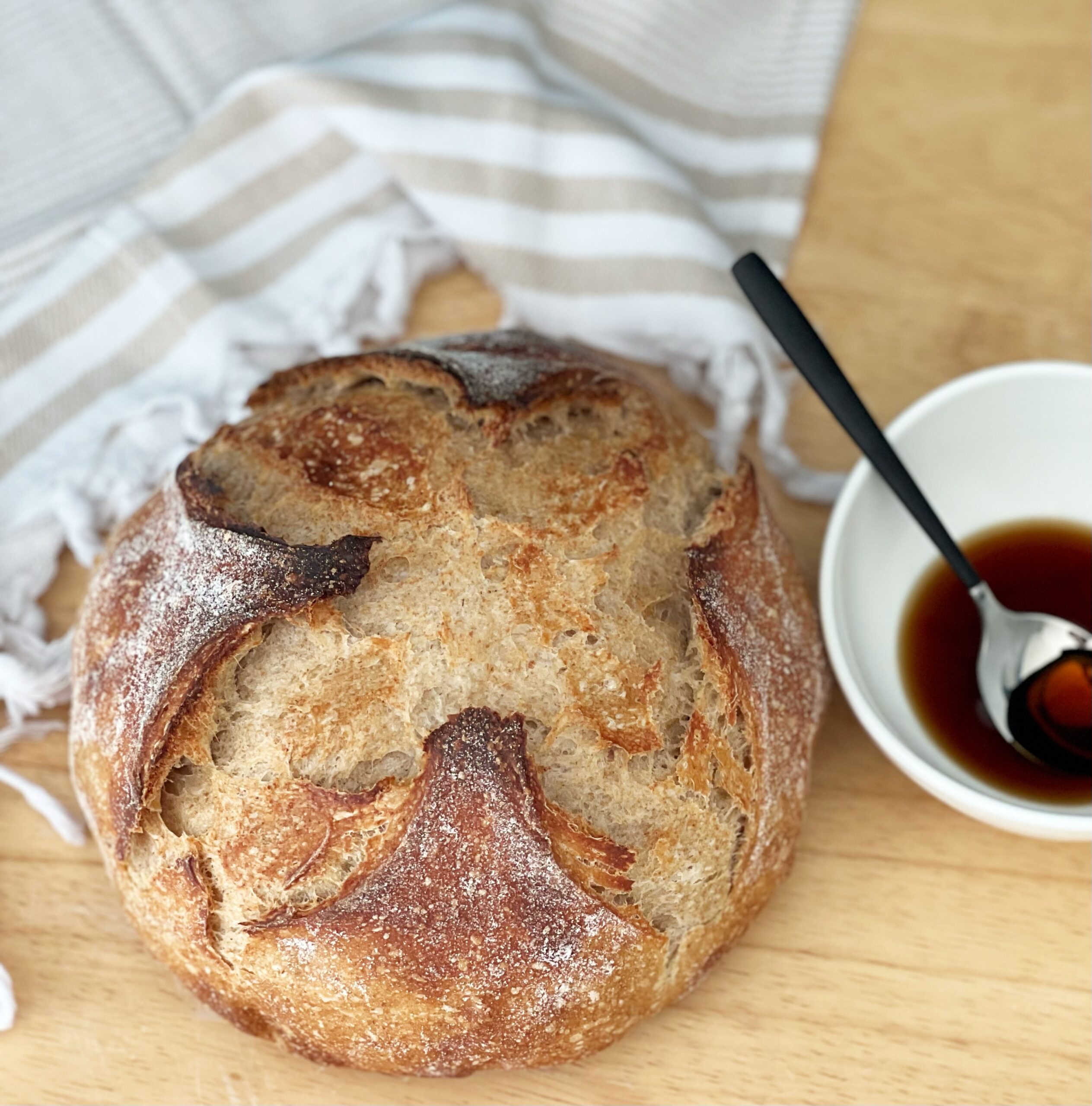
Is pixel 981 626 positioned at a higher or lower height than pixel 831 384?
lower

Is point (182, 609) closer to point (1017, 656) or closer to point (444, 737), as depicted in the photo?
point (444, 737)

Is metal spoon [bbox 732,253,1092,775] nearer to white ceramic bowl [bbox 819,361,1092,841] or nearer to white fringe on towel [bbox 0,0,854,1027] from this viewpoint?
white ceramic bowl [bbox 819,361,1092,841]

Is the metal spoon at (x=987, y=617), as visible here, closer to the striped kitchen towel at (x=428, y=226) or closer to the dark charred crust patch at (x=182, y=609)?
the striped kitchen towel at (x=428, y=226)

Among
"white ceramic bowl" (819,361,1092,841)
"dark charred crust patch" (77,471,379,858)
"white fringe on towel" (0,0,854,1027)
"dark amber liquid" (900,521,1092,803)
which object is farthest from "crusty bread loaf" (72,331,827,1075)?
"white fringe on towel" (0,0,854,1027)

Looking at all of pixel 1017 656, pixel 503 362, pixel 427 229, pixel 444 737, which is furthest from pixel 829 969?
pixel 427 229

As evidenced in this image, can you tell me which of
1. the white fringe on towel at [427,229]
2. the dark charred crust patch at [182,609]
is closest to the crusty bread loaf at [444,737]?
the dark charred crust patch at [182,609]

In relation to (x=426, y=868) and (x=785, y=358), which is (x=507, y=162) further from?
(x=426, y=868)

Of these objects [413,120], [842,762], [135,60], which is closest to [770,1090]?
[842,762]
